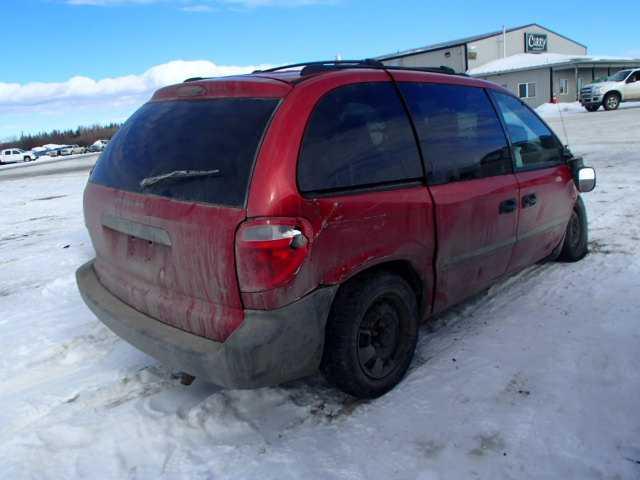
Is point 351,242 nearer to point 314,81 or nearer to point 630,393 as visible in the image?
point 314,81

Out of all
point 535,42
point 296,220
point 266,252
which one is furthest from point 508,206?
point 535,42

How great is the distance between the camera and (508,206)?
3746 mm

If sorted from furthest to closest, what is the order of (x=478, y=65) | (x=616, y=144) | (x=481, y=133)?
(x=478, y=65) < (x=616, y=144) < (x=481, y=133)

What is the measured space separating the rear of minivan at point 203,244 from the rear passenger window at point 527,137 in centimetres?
200

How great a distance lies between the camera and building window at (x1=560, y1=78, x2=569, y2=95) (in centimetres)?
→ 4084

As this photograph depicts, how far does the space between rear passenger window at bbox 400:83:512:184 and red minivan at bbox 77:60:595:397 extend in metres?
0.01

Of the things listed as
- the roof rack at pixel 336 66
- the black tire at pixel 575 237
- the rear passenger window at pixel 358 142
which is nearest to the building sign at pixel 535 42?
the black tire at pixel 575 237

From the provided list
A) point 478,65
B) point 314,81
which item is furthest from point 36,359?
point 478,65

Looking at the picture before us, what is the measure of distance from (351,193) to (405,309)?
84 cm

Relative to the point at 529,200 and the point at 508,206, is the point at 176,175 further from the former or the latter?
the point at 529,200

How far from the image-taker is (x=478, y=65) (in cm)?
4766

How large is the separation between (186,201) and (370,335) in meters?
1.23

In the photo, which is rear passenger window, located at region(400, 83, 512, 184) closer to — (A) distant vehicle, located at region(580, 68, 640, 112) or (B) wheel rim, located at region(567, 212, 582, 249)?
(B) wheel rim, located at region(567, 212, 582, 249)

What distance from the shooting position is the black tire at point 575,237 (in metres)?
4.94
